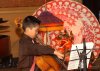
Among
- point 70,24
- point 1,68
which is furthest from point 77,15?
point 1,68

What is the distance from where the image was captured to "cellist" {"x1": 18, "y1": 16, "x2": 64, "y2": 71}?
10.1 feet

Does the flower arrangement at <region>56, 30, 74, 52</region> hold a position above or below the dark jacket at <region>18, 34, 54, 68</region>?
below

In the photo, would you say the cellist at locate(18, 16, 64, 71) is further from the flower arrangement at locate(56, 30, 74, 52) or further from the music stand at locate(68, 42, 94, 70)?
the flower arrangement at locate(56, 30, 74, 52)

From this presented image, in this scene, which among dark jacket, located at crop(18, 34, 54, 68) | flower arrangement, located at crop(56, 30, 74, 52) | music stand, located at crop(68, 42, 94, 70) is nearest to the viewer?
music stand, located at crop(68, 42, 94, 70)

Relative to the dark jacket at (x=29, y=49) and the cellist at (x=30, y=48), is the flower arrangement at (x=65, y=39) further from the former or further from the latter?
the dark jacket at (x=29, y=49)

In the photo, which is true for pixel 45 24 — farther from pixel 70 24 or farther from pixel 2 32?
pixel 2 32

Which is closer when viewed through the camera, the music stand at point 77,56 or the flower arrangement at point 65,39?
the music stand at point 77,56

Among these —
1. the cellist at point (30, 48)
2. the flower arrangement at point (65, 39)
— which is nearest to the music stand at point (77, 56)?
the cellist at point (30, 48)

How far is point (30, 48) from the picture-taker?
3098 mm

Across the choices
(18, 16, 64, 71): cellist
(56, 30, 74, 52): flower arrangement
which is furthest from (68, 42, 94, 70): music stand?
(56, 30, 74, 52): flower arrangement

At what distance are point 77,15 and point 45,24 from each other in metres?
0.51

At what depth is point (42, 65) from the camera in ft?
11.1

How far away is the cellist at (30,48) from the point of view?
308 centimetres

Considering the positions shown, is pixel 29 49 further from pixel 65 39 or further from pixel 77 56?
pixel 65 39
